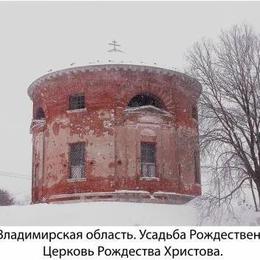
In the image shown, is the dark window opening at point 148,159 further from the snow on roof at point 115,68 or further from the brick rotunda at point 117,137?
the snow on roof at point 115,68

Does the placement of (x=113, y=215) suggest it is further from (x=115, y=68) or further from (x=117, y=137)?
(x=115, y=68)

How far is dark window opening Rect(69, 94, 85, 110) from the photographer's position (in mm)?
26219

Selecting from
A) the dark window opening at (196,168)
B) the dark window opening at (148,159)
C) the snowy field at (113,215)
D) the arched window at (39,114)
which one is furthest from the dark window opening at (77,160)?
the dark window opening at (196,168)

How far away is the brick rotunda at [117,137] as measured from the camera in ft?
82.4

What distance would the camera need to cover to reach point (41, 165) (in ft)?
89.4

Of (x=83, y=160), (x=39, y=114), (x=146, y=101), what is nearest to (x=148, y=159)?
(x=146, y=101)

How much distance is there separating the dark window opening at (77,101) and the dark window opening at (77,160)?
187 cm

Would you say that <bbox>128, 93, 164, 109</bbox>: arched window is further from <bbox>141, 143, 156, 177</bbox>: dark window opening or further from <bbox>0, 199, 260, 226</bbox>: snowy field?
<bbox>0, 199, 260, 226</bbox>: snowy field

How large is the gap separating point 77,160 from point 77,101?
9.51ft

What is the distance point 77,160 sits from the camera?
84.3 feet

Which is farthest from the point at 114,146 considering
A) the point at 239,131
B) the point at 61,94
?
the point at 239,131

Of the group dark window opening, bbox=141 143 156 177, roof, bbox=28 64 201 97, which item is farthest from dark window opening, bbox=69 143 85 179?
roof, bbox=28 64 201 97
